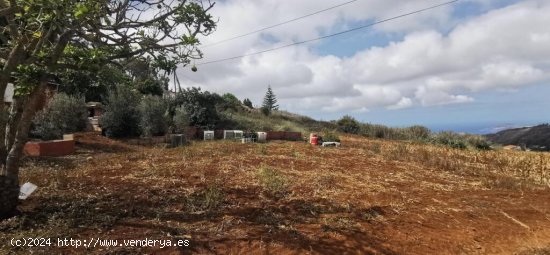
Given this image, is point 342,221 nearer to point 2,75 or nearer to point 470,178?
point 2,75

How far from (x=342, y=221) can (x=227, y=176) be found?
8.73 feet

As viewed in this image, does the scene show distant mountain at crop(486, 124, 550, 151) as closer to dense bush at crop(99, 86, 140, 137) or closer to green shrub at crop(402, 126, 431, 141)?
green shrub at crop(402, 126, 431, 141)

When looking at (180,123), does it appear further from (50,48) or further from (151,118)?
(50,48)

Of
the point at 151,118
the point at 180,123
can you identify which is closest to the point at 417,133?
the point at 180,123

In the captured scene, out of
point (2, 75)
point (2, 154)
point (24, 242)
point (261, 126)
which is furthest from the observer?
point (261, 126)

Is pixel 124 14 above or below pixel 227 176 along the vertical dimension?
above

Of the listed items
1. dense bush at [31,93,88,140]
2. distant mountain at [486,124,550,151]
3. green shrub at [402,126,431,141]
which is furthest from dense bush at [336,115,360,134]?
dense bush at [31,93,88,140]

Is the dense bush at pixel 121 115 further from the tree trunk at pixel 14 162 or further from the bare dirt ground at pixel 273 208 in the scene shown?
the tree trunk at pixel 14 162

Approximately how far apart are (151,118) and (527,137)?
24.6 meters

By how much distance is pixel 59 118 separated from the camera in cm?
1285

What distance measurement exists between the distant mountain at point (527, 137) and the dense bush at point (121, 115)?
18755 mm

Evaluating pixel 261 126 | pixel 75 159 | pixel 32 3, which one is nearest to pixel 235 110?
pixel 261 126

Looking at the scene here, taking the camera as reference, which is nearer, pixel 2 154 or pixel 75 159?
pixel 2 154

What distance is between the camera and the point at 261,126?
1959 cm
